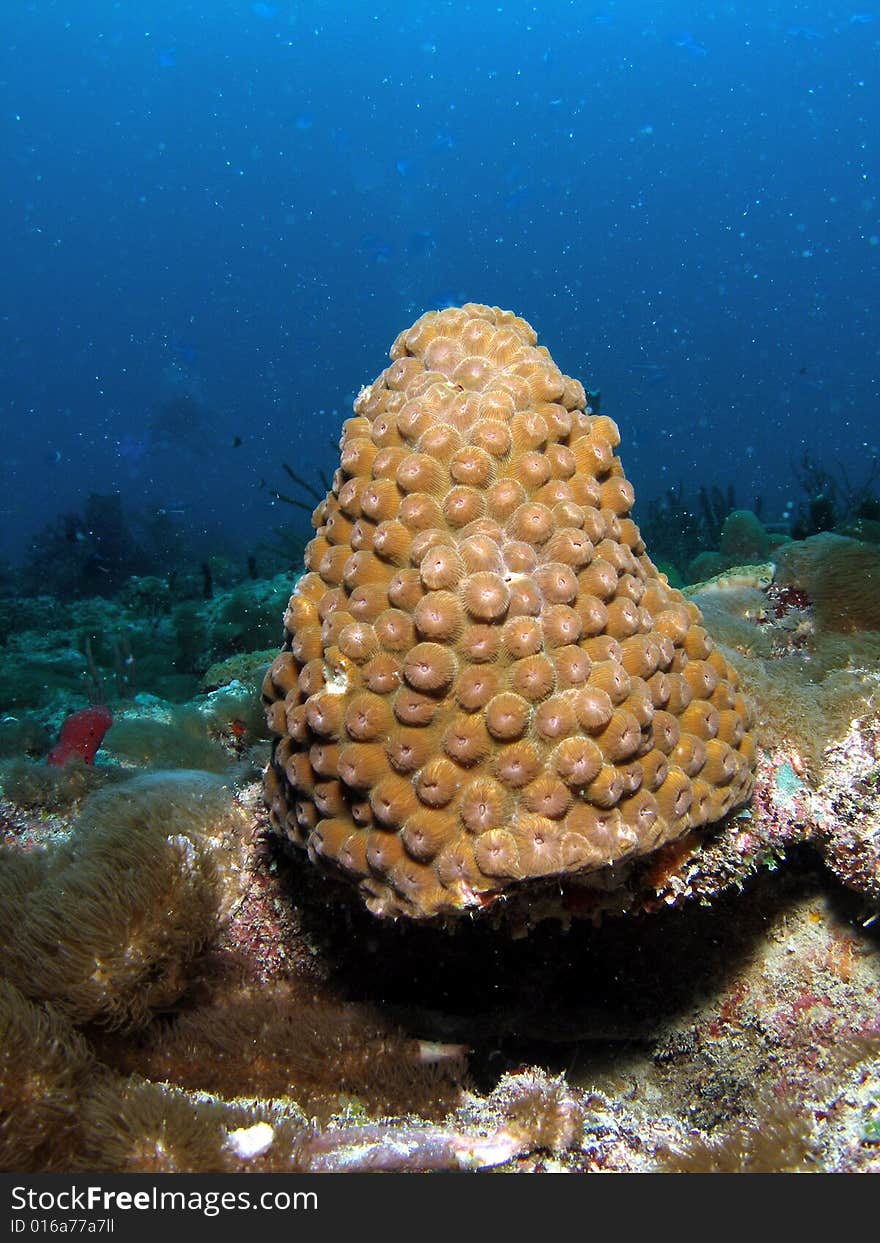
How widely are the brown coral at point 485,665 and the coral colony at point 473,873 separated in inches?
0.5

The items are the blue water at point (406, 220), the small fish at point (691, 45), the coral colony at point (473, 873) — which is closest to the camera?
the coral colony at point (473, 873)

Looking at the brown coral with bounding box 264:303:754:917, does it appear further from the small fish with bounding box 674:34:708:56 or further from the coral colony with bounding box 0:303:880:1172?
the small fish with bounding box 674:34:708:56

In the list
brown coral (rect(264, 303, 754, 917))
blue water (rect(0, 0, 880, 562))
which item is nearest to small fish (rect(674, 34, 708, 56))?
blue water (rect(0, 0, 880, 562))

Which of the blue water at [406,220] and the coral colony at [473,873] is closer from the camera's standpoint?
the coral colony at [473,873]

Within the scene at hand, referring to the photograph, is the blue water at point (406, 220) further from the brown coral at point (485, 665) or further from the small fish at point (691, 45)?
the brown coral at point (485, 665)

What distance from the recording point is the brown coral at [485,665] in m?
2.24

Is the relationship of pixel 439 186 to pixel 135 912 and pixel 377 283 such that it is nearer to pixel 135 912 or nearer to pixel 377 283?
pixel 377 283

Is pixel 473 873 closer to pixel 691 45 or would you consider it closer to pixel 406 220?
pixel 691 45

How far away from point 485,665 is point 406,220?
134 metres

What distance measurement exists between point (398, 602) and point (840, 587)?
10.6 feet

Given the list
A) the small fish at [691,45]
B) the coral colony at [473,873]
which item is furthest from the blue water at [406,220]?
the coral colony at [473,873]

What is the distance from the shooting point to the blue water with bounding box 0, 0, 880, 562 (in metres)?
99.6

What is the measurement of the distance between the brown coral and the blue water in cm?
8852

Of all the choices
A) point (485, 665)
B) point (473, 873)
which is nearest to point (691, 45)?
point (485, 665)
